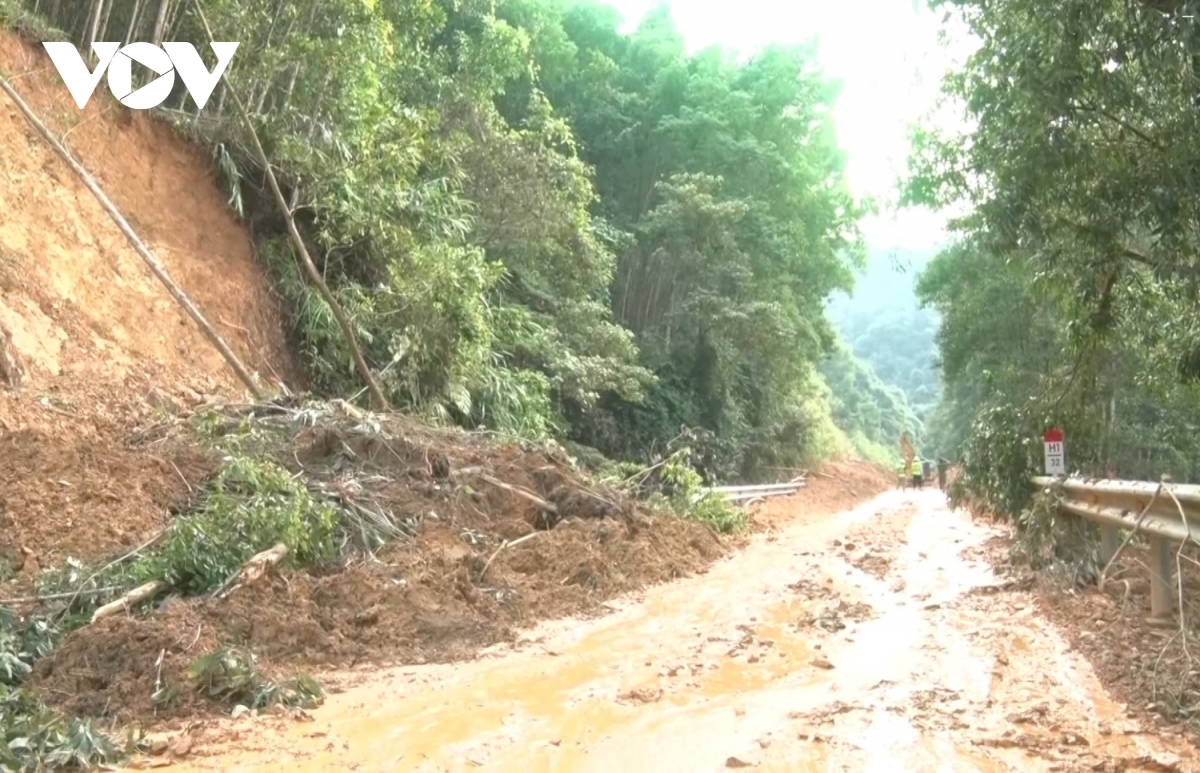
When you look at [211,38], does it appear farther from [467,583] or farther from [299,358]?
[467,583]

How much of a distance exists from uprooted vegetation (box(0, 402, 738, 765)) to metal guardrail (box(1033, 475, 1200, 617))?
4.13 m

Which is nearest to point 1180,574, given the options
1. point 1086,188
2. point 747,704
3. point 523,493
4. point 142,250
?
point 747,704

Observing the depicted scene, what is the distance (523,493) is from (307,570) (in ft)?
11.1

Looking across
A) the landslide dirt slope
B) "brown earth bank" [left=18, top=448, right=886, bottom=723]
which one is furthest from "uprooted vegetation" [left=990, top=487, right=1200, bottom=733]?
the landslide dirt slope

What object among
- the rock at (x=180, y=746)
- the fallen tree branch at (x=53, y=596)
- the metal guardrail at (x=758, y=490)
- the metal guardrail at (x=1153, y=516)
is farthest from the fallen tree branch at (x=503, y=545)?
the metal guardrail at (x=758, y=490)

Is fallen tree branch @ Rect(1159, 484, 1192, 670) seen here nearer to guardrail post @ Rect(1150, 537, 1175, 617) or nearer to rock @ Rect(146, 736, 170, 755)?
guardrail post @ Rect(1150, 537, 1175, 617)

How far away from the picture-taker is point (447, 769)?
13.8 ft

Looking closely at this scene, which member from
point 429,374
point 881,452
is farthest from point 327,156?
point 881,452

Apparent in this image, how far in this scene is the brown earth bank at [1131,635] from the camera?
15.4ft

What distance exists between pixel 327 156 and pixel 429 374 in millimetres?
3410

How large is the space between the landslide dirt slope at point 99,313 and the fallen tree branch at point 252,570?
3.37 ft

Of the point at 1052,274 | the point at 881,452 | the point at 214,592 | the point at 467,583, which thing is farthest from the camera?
the point at 881,452

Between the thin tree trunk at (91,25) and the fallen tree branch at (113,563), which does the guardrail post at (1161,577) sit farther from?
the thin tree trunk at (91,25)

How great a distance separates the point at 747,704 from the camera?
520 cm
